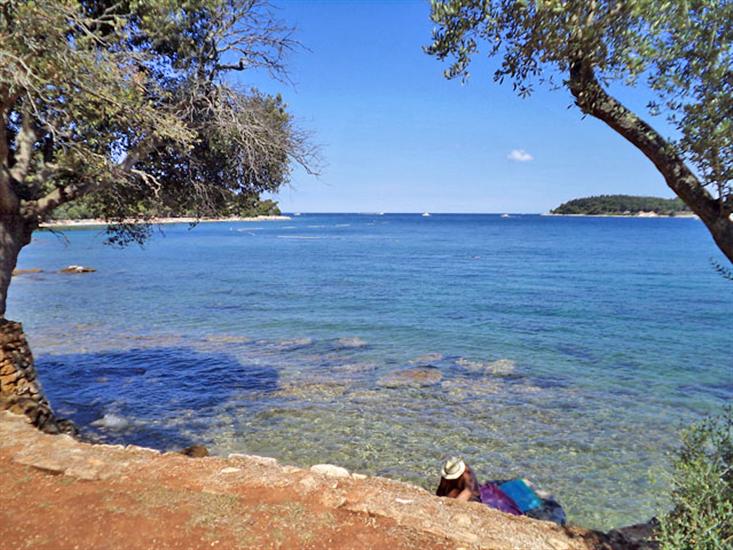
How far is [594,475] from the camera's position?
845 centimetres

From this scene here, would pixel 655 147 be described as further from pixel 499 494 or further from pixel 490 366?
pixel 490 366

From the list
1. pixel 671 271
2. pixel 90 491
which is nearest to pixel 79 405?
pixel 90 491

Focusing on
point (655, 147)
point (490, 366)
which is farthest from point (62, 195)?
point (490, 366)

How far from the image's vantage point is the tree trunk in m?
7.22

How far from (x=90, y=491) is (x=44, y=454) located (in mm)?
1244

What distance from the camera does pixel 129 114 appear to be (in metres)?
6.51

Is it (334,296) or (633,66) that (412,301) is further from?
(633,66)

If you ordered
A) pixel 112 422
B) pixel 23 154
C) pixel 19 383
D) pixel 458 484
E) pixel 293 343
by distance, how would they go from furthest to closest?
pixel 293 343 < pixel 112 422 < pixel 19 383 < pixel 23 154 < pixel 458 484

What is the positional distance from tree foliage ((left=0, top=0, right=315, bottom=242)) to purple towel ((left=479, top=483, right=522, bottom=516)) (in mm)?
6462

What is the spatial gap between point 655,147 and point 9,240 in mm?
8796

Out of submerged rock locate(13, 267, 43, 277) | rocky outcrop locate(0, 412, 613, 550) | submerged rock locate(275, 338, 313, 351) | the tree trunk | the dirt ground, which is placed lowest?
submerged rock locate(13, 267, 43, 277)

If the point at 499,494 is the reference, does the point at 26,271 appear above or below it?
below

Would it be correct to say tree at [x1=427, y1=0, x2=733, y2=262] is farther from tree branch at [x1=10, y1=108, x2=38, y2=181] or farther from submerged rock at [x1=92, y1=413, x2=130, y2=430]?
submerged rock at [x1=92, y1=413, x2=130, y2=430]

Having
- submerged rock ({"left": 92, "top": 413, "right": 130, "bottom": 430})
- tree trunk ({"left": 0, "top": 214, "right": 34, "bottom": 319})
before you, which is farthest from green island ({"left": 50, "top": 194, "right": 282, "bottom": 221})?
submerged rock ({"left": 92, "top": 413, "right": 130, "bottom": 430})
